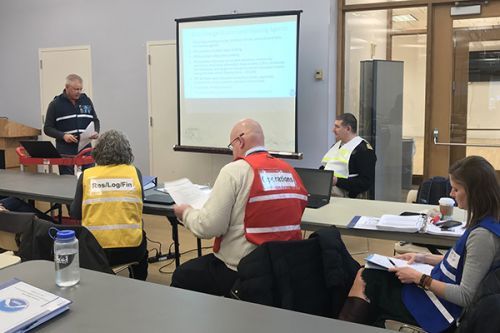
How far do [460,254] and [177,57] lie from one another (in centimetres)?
445

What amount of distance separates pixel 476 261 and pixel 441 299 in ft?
0.72

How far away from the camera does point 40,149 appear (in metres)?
4.26

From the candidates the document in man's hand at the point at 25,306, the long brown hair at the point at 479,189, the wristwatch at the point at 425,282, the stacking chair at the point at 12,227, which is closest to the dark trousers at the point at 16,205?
the stacking chair at the point at 12,227

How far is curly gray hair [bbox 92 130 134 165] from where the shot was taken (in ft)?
9.69

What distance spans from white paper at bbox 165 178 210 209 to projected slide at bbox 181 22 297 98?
2.66 meters

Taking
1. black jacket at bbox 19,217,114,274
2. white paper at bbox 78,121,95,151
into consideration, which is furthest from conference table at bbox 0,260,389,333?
white paper at bbox 78,121,95,151

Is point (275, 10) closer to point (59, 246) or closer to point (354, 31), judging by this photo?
point (354, 31)

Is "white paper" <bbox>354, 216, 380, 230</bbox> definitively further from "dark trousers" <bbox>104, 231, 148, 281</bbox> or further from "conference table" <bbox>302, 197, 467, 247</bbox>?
"dark trousers" <bbox>104, 231, 148, 281</bbox>

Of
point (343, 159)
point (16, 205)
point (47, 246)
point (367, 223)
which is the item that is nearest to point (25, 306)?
point (47, 246)

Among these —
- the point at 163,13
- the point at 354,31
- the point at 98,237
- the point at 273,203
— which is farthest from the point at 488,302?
the point at 163,13

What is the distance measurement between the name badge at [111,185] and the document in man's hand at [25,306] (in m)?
1.26

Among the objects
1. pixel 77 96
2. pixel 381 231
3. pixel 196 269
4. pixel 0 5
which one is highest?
pixel 0 5

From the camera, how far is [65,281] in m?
1.65

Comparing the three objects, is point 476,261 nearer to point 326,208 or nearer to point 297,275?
point 297,275
